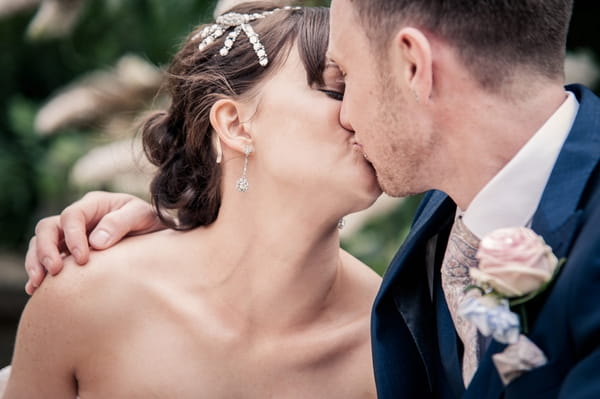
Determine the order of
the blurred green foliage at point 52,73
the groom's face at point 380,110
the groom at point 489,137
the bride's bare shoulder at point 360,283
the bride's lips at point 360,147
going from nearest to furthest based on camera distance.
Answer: the groom at point 489,137, the groom's face at point 380,110, the bride's lips at point 360,147, the bride's bare shoulder at point 360,283, the blurred green foliage at point 52,73

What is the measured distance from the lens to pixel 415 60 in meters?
2.59

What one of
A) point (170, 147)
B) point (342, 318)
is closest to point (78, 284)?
point (170, 147)

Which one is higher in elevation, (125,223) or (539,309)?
(539,309)

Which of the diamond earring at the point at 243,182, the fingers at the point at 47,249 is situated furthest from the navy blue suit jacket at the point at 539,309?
the fingers at the point at 47,249

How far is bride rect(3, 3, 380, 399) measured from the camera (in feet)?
10.8

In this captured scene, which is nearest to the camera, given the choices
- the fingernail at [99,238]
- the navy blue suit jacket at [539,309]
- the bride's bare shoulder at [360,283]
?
the navy blue suit jacket at [539,309]

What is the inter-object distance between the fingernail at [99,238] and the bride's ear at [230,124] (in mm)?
575

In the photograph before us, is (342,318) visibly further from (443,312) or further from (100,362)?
(100,362)

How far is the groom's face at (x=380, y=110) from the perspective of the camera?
2.72 m

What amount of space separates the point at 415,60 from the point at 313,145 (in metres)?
0.67

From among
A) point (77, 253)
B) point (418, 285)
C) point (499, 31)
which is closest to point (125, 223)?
point (77, 253)

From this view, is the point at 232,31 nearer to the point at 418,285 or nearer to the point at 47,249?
the point at 47,249

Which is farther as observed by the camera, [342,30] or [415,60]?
[342,30]

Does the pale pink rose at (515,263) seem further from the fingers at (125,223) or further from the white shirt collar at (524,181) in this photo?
the fingers at (125,223)
